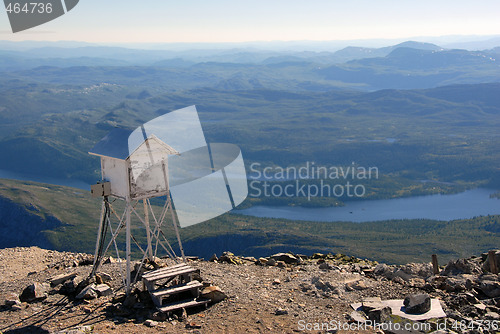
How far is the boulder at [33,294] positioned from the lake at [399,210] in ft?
321

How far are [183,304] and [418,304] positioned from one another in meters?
5.39

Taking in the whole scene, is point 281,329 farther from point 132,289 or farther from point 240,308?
point 132,289

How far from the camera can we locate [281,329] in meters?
10.7

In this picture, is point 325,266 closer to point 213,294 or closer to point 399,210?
point 213,294

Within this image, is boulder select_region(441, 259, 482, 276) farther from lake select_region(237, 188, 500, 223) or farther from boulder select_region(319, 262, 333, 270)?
lake select_region(237, 188, 500, 223)

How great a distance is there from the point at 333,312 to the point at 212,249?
63695 millimetres

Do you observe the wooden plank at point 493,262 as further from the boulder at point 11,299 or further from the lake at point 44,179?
the lake at point 44,179

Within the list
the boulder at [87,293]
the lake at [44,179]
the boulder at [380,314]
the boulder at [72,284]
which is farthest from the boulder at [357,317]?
the lake at [44,179]

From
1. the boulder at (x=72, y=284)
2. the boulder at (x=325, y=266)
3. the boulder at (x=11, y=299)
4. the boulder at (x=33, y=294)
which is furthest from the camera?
the boulder at (x=325, y=266)

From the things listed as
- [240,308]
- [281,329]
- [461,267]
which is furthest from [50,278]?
[461,267]

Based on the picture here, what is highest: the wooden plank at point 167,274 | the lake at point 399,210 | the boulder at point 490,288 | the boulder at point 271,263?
the wooden plank at point 167,274

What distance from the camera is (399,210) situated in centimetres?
11825

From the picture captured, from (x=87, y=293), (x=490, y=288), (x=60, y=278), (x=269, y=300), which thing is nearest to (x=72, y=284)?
(x=60, y=278)

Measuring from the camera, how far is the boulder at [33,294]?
1275cm
